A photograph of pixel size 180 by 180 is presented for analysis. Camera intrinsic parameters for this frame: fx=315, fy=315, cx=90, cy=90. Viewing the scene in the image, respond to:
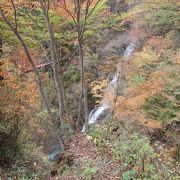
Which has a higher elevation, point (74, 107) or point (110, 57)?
point (110, 57)

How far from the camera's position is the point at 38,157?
12.1m

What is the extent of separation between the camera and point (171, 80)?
13.8m

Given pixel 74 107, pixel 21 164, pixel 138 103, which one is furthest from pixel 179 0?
pixel 21 164

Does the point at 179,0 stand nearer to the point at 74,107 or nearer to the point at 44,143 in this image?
the point at 74,107

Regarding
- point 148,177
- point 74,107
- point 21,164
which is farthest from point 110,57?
point 148,177

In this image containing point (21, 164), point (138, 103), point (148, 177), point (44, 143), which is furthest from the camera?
point (44, 143)

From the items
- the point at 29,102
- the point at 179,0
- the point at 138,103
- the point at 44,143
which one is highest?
the point at 179,0

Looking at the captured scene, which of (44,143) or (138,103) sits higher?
(138,103)

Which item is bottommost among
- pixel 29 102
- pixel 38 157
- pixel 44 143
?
pixel 44 143

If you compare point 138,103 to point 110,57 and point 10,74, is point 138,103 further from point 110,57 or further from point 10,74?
point 110,57

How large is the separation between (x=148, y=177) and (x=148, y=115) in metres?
8.43

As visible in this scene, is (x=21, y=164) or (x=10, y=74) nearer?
(x=21, y=164)

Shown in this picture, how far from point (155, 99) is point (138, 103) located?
4.17ft

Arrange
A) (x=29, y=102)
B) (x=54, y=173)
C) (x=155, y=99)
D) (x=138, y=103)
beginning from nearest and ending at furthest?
(x=54, y=173), (x=29, y=102), (x=138, y=103), (x=155, y=99)
